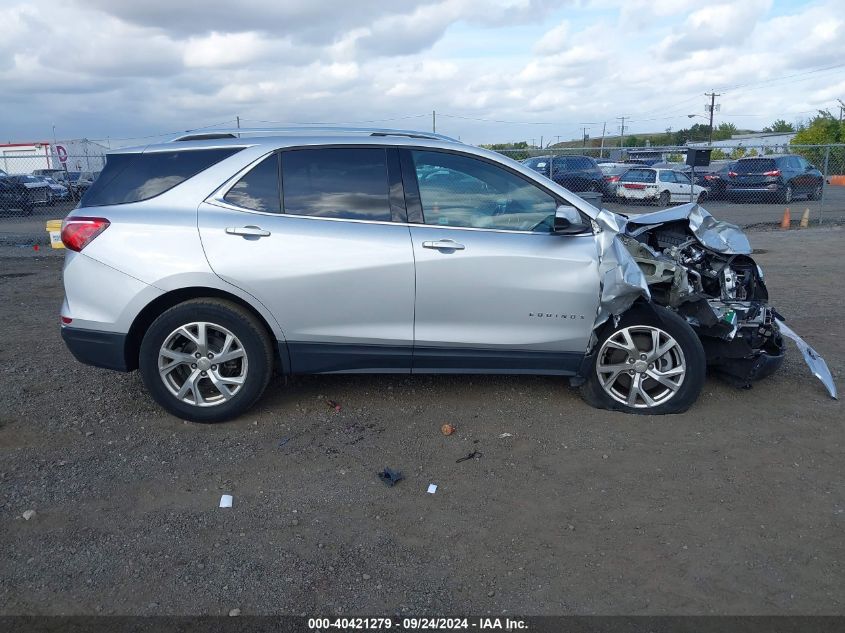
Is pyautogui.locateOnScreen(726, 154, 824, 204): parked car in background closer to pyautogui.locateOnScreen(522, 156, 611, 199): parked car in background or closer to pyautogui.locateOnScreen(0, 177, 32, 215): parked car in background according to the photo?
pyautogui.locateOnScreen(522, 156, 611, 199): parked car in background

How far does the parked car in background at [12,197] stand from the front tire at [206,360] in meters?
17.5

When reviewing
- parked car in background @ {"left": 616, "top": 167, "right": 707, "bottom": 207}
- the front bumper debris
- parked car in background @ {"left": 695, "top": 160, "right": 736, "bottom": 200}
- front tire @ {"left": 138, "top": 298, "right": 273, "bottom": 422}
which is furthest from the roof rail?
parked car in background @ {"left": 695, "top": 160, "right": 736, "bottom": 200}

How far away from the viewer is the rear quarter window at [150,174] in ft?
15.5

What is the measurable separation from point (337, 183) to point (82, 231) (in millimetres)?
1652

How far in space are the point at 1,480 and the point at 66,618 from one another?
4.85ft

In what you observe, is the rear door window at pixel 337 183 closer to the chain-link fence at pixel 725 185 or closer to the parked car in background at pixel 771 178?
the chain-link fence at pixel 725 185

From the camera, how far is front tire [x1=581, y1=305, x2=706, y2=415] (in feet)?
15.9

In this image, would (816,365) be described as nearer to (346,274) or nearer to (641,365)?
(641,365)

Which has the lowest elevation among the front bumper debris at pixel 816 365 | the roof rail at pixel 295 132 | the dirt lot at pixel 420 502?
the dirt lot at pixel 420 502

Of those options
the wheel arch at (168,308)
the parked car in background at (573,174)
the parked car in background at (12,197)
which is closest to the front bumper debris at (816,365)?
the wheel arch at (168,308)

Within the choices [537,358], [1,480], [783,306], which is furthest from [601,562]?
[783,306]

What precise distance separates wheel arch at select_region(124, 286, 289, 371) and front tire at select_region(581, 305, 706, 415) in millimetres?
2154

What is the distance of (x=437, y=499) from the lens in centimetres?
392

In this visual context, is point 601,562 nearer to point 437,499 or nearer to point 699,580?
point 699,580
